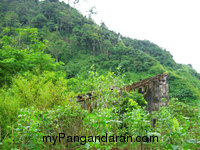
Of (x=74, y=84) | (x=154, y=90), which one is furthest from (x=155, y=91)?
(x=74, y=84)

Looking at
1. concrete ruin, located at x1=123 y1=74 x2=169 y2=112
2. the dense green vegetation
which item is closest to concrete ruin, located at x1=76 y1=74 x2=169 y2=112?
concrete ruin, located at x1=123 y1=74 x2=169 y2=112

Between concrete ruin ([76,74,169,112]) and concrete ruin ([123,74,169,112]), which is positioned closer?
concrete ruin ([76,74,169,112])

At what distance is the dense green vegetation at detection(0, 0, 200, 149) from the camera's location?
6.33 feet

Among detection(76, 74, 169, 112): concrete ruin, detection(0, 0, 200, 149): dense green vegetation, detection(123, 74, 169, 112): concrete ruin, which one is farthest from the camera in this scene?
detection(123, 74, 169, 112): concrete ruin

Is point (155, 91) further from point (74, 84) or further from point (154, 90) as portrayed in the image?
point (74, 84)

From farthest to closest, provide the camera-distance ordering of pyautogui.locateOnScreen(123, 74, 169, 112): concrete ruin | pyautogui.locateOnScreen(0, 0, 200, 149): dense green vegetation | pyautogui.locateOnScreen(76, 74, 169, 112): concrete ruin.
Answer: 1. pyautogui.locateOnScreen(123, 74, 169, 112): concrete ruin
2. pyautogui.locateOnScreen(76, 74, 169, 112): concrete ruin
3. pyautogui.locateOnScreen(0, 0, 200, 149): dense green vegetation

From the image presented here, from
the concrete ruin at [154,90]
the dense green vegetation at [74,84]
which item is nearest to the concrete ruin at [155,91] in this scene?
the concrete ruin at [154,90]

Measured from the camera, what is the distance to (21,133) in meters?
1.71

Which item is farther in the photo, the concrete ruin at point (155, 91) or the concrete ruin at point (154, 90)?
the concrete ruin at point (155, 91)

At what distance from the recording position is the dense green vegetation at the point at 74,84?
6.33 ft

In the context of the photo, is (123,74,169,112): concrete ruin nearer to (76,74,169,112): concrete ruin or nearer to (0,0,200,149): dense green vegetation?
(76,74,169,112): concrete ruin

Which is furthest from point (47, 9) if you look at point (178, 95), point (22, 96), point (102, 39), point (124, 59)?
point (22, 96)

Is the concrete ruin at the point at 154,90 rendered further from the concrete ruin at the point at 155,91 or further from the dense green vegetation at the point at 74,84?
the dense green vegetation at the point at 74,84

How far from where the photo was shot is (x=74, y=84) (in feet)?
33.0
